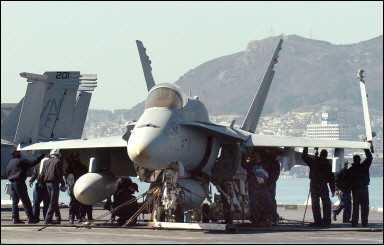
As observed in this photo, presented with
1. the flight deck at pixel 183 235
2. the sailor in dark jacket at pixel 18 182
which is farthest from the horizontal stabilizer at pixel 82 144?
the flight deck at pixel 183 235

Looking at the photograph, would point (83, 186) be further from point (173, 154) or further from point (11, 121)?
point (11, 121)

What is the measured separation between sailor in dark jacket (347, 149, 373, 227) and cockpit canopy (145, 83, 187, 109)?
4.50 meters

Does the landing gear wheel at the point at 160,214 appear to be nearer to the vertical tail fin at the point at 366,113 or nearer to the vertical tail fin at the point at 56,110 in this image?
A: the vertical tail fin at the point at 366,113

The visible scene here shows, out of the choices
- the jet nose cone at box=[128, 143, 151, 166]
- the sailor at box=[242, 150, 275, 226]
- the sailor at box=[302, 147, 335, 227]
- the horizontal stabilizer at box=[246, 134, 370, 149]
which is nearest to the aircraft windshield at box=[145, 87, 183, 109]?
the jet nose cone at box=[128, 143, 151, 166]

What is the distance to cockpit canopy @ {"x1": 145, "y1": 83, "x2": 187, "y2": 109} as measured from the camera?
19188mm

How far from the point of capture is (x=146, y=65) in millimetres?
24531

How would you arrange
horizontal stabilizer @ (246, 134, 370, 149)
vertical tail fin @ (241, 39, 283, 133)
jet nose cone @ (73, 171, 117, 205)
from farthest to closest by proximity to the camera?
1. vertical tail fin @ (241, 39, 283, 133)
2. horizontal stabilizer @ (246, 134, 370, 149)
3. jet nose cone @ (73, 171, 117, 205)

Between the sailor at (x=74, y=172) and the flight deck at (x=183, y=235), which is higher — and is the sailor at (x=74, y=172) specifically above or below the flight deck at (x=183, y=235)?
above

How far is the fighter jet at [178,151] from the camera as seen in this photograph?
18109 mm

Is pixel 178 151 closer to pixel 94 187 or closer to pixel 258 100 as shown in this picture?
pixel 94 187

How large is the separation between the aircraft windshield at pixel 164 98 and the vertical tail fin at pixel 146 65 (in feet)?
15.5

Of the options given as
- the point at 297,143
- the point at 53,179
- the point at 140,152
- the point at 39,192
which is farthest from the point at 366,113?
the point at 39,192

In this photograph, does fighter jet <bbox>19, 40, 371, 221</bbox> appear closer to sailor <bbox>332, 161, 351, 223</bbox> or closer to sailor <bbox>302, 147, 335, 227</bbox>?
sailor <bbox>302, 147, 335, 227</bbox>

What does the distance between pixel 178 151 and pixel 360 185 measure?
4.75 meters
